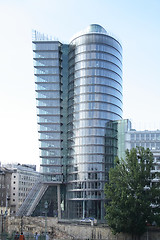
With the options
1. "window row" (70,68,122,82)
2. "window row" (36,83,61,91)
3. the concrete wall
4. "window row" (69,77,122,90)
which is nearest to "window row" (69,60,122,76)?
"window row" (70,68,122,82)

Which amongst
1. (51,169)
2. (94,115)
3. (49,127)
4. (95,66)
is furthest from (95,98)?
(51,169)

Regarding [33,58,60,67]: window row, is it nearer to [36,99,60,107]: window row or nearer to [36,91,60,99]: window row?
[36,91,60,99]: window row

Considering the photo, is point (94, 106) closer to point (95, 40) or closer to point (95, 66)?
point (95, 66)

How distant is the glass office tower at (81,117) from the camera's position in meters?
120

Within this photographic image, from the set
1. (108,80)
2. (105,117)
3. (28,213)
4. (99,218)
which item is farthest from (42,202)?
(108,80)

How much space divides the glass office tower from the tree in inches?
1986

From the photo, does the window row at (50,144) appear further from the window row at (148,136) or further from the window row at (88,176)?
the window row at (148,136)

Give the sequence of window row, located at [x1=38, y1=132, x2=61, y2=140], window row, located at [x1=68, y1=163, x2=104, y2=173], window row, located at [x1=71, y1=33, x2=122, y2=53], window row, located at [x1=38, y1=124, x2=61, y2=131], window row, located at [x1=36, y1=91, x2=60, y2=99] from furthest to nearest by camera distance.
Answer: window row, located at [x1=71, y1=33, x2=122, y2=53], window row, located at [x1=36, y1=91, x2=60, y2=99], window row, located at [x1=38, y1=124, x2=61, y2=131], window row, located at [x1=38, y1=132, x2=61, y2=140], window row, located at [x1=68, y1=163, x2=104, y2=173]

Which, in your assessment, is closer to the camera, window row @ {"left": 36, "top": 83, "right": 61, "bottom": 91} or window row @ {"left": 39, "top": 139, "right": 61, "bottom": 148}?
window row @ {"left": 39, "top": 139, "right": 61, "bottom": 148}

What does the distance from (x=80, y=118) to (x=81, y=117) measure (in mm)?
490

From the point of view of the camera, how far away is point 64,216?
405 feet

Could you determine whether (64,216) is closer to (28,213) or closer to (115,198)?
(28,213)

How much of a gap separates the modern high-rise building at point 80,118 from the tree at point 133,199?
5045cm

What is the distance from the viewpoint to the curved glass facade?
390 feet
